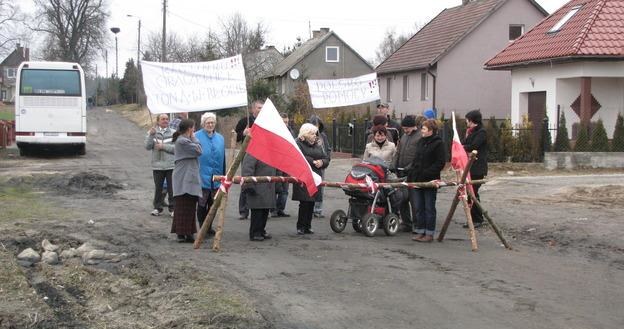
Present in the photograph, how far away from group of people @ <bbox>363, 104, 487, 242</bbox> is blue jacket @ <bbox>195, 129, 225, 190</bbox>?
219cm

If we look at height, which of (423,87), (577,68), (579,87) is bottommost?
(579,87)

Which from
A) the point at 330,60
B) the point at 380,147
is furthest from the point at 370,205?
the point at 330,60

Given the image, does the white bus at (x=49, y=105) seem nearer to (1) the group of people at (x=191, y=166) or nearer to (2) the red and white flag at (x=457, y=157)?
(1) the group of people at (x=191, y=166)

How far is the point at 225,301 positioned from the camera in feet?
23.1

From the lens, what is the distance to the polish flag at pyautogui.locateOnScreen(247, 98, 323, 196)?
997cm

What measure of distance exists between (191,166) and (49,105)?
20615 millimetres

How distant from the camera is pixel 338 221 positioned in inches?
457

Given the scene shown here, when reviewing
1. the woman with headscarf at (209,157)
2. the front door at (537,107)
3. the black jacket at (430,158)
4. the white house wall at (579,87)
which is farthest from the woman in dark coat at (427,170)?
the front door at (537,107)

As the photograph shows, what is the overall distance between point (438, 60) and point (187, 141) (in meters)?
30.3

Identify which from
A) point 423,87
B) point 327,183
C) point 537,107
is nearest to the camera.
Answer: point 327,183

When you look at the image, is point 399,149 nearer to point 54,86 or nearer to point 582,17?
point 582,17

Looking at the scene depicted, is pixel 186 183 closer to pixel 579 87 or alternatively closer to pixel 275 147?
pixel 275 147

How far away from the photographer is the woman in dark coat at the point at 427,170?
36.1 feet

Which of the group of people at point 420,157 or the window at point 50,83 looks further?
the window at point 50,83
